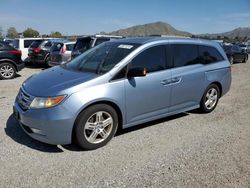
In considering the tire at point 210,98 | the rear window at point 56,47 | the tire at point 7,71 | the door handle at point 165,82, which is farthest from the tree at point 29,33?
the door handle at point 165,82

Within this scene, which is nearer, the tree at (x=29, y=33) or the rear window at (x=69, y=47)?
the rear window at (x=69, y=47)

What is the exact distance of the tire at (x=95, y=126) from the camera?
3934mm

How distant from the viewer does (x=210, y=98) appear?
6.11m

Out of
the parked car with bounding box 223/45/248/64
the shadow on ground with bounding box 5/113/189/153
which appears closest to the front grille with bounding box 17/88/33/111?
the shadow on ground with bounding box 5/113/189/153

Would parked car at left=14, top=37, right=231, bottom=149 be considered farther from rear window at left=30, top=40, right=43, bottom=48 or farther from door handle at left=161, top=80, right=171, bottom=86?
rear window at left=30, top=40, right=43, bottom=48

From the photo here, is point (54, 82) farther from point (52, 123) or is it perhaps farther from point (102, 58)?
point (102, 58)

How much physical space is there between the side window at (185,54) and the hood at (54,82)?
1783mm

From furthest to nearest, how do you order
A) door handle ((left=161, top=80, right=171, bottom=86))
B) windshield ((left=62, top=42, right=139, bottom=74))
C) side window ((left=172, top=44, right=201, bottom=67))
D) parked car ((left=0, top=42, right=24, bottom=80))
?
parked car ((left=0, top=42, right=24, bottom=80)) → side window ((left=172, top=44, right=201, bottom=67)) → door handle ((left=161, top=80, right=171, bottom=86)) → windshield ((left=62, top=42, right=139, bottom=74))

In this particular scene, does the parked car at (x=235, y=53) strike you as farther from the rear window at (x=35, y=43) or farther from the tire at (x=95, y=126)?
the tire at (x=95, y=126)

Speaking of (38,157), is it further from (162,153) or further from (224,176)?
(224,176)

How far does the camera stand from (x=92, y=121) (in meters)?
4.09

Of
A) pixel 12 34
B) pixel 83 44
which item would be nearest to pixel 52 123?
pixel 83 44

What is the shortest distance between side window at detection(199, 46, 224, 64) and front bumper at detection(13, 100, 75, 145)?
10.8 ft

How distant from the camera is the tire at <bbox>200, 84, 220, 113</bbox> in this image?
592 centimetres
